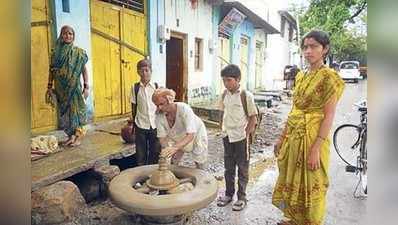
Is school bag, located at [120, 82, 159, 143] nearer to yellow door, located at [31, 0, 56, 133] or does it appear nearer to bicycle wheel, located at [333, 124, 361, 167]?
yellow door, located at [31, 0, 56, 133]

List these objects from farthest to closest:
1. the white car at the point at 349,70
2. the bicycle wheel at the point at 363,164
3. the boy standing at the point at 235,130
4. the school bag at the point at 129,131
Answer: the school bag at the point at 129,131
the boy standing at the point at 235,130
the bicycle wheel at the point at 363,164
the white car at the point at 349,70

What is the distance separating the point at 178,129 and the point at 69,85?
1.70 feet

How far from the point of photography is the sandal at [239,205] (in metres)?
1.60

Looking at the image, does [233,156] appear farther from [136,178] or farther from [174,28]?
[174,28]

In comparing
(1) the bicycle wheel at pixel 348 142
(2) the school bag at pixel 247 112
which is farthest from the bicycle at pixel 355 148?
(2) the school bag at pixel 247 112

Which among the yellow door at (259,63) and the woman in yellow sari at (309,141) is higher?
the yellow door at (259,63)

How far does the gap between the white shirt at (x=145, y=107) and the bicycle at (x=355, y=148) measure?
2.63ft

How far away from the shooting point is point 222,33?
180 centimetres

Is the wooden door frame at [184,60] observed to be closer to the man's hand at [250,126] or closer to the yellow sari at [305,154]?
the man's hand at [250,126]

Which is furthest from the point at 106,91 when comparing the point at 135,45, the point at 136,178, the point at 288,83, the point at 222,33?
the point at 288,83

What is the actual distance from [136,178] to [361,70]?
102 centimetres

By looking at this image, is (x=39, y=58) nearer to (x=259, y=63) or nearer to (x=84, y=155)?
(x=84, y=155)
